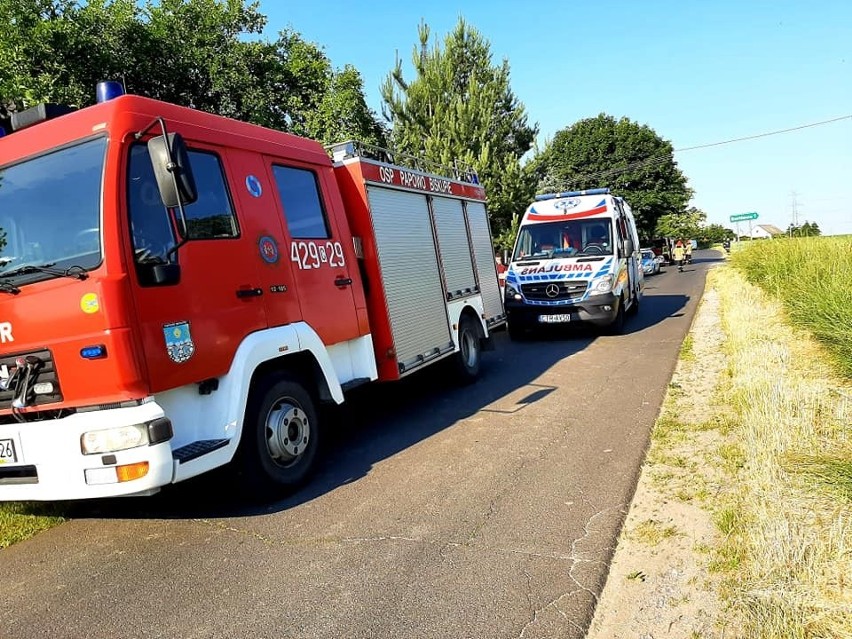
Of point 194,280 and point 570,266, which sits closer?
point 194,280

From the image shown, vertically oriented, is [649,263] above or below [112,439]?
below

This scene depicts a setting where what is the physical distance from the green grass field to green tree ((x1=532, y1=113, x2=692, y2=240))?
32362 mm

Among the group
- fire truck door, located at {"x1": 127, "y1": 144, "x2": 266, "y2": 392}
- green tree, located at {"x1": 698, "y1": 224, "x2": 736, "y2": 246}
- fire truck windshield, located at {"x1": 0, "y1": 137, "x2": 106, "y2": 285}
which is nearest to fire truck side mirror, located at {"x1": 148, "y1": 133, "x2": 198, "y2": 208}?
→ fire truck door, located at {"x1": 127, "y1": 144, "x2": 266, "y2": 392}

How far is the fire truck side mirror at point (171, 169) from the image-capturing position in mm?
3574

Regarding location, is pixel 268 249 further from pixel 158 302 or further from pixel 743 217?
pixel 743 217

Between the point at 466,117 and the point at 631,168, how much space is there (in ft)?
99.2

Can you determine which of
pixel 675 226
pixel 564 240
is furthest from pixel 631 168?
pixel 564 240

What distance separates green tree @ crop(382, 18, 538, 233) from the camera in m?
20.8

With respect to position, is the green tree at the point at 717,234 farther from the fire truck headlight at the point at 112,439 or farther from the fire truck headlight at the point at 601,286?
the fire truck headlight at the point at 112,439

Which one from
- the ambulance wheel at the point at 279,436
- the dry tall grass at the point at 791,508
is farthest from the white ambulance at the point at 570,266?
the ambulance wheel at the point at 279,436

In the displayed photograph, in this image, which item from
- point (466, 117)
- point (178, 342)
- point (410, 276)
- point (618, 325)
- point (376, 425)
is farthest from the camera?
point (466, 117)

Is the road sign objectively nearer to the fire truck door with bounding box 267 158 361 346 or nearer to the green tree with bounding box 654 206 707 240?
the green tree with bounding box 654 206 707 240

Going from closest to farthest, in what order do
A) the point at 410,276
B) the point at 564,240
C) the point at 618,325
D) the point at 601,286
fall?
the point at 410,276, the point at 601,286, the point at 618,325, the point at 564,240

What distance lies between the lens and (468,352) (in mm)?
8219
